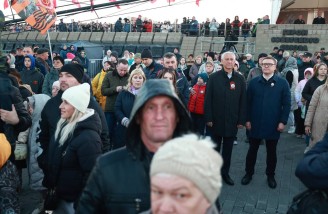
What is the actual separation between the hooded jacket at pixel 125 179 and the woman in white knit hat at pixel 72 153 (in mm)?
942

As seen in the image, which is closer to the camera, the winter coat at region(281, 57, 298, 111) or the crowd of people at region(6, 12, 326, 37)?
the winter coat at region(281, 57, 298, 111)

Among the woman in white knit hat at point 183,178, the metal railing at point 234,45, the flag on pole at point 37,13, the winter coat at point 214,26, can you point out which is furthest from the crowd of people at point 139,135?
the winter coat at point 214,26

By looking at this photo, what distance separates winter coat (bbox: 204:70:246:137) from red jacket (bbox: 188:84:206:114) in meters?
1.15

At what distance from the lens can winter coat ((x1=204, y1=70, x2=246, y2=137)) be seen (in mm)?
5566

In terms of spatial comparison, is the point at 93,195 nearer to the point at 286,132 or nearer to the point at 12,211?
the point at 12,211

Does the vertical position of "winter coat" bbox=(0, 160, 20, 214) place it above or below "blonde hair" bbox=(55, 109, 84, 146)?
below

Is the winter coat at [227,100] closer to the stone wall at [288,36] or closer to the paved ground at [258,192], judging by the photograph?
the paved ground at [258,192]

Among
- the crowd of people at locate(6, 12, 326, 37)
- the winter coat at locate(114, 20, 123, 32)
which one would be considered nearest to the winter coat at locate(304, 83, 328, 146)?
the crowd of people at locate(6, 12, 326, 37)

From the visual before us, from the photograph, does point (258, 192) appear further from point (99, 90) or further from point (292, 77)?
point (292, 77)

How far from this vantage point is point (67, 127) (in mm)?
3047

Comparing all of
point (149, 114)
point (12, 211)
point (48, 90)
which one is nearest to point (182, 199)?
point (149, 114)

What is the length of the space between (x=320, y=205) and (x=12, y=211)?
2.35 meters

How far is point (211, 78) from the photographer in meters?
5.68

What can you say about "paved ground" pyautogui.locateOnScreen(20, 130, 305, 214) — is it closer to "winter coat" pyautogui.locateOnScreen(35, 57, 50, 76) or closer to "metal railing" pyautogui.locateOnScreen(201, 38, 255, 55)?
"winter coat" pyautogui.locateOnScreen(35, 57, 50, 76)
